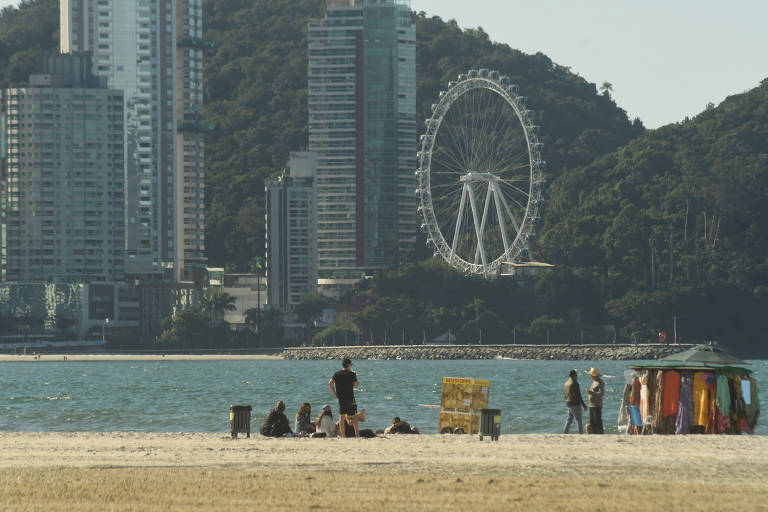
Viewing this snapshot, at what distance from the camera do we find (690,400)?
43.7 m

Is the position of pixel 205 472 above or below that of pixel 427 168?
below

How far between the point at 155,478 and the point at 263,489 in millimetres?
2796

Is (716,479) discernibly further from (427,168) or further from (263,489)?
(427,168)

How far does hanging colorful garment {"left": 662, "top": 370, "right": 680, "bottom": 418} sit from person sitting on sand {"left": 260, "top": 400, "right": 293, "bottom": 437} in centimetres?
1076

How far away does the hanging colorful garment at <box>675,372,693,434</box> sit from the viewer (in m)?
43.5

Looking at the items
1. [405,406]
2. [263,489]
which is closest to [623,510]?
[263,489]

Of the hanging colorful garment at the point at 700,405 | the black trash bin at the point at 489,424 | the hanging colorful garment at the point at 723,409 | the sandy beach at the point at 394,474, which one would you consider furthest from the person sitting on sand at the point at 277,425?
the hanging colorful garment at the point at 723,409

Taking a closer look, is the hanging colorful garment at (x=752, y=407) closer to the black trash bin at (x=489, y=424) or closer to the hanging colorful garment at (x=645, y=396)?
the hanging colorful garment at (x=645, y=396)

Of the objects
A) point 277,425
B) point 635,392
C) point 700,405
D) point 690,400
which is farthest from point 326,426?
point 700,405

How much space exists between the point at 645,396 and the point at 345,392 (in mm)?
9233

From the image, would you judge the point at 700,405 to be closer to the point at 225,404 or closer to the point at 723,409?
the point at 723,409

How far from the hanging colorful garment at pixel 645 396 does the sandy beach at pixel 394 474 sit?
2.24 meters

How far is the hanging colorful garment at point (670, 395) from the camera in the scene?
142 ft

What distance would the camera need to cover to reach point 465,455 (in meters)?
36.2
